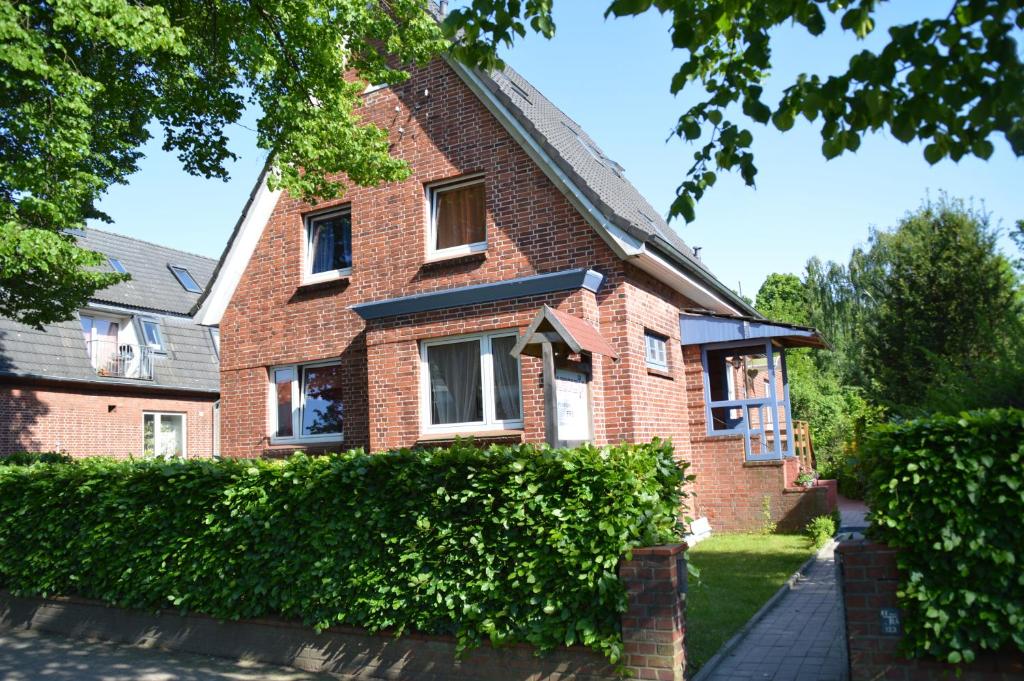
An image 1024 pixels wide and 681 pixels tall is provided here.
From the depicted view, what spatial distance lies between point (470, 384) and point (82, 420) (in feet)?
54.3

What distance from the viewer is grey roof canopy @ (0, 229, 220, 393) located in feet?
74.7

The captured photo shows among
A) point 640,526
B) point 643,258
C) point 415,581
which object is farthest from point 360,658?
point 643,258

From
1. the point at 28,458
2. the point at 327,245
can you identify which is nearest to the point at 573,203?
the point at 327,245

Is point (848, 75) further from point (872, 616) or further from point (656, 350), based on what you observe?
point (656, 350)

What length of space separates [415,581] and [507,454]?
4.35 feet

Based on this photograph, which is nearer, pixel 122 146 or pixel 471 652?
pixel 471 652

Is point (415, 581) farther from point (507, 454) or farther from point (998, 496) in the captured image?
point (998, 496)

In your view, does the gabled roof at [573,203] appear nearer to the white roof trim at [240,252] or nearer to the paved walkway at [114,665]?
the white roof trim at [240,252]

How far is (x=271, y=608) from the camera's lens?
7.57 metres

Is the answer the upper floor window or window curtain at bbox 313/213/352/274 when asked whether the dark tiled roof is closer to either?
window curtain at bbox 313/213/352/274

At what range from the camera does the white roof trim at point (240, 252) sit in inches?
594

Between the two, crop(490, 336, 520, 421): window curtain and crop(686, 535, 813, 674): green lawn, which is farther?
crop(490, 336, 520, 421): window curtain

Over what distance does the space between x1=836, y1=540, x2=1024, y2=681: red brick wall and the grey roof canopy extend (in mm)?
20037

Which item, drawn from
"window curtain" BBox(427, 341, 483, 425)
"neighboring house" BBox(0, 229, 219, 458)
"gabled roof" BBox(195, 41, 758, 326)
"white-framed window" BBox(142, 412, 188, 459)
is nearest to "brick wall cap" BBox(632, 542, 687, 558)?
"gabled roof" BBox(195, 41, 758, 326)
